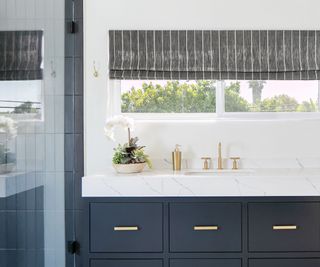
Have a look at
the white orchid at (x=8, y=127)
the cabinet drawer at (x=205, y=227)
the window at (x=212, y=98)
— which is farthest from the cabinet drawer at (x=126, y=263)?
the window at (x=212, y=98)

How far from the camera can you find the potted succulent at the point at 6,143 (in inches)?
61.6

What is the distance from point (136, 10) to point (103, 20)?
266mm

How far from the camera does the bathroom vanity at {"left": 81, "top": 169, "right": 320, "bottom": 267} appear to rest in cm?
221

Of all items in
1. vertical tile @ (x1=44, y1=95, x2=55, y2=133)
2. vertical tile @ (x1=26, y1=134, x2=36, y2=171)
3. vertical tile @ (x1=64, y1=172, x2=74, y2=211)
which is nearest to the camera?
vertical tile @ (x1=26, y1=134, x2=36, y2=171)

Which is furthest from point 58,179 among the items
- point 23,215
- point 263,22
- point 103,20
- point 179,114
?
point 263,22

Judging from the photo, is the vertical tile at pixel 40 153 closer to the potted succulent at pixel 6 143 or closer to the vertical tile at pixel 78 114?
the potted succulent at pixel 6 143

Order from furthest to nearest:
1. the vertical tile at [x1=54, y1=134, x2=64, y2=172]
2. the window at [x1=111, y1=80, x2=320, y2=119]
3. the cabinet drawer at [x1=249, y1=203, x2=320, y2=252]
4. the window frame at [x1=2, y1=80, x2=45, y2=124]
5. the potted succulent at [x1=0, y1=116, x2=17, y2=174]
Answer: the window at [x1=111, y1=80, x2=320, y2=119] → the vertical tile at [x1=54, y1=134, x2=64, y2=172] → the cabinet drawer at [x1=249, y1=203, x2=320, y2=252] → the window frame at [x1=2, y1=80, x2=45, y2=124] → the potted succulent at [x1=0, y1=116, x2=17, y2=174]

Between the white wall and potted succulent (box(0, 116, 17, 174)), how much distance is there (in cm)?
111

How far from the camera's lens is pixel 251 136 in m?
2.76

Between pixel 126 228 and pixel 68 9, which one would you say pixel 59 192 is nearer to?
pixel 126 228

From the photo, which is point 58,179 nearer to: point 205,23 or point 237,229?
point 237,229

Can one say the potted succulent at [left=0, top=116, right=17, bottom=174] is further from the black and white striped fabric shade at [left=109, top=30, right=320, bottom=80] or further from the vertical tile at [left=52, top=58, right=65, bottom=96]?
the black and white striped fabric shade at [left=109, top=30, right=320, bottom=80]

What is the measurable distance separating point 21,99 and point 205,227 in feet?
4.26

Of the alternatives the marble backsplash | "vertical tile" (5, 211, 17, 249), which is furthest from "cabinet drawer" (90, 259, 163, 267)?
the marble backsplash
